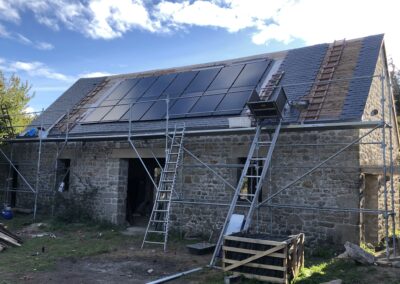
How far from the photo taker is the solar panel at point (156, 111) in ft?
36.5

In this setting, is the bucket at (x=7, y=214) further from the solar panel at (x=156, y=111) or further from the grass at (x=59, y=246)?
the solar panel at (x=156, y=111)

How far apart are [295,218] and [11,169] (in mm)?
11106

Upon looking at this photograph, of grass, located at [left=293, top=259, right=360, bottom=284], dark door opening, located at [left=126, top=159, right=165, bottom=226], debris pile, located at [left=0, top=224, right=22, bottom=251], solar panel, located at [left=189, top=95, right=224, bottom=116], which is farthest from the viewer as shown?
dark door opening, located at [left=126, top=159, right=165, bottom=226]

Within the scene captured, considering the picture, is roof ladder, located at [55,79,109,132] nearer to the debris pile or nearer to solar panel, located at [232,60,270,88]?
the debris pile

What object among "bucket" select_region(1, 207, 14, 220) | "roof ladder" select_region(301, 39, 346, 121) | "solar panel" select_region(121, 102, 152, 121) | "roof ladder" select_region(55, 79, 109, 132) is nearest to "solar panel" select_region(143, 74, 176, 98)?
"solar panel" select_region(121, 102, 152, 121)

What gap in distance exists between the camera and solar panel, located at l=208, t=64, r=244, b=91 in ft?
36.4

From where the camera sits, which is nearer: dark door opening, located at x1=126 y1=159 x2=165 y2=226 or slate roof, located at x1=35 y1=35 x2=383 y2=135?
slate roof, located at x1=35 y1=35 x2=383 y2=135

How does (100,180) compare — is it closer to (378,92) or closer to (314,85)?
(314,85)

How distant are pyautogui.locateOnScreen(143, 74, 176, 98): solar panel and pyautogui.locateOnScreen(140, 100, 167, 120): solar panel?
0.54 m

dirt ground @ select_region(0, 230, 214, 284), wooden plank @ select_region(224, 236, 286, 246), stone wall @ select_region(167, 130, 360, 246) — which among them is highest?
stone wall @ select_region(167, 130, 360, 246)

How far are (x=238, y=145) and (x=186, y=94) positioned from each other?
9.20ft

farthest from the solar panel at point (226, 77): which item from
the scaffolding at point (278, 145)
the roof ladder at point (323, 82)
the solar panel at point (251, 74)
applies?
the roof ladder at point (323, 82)

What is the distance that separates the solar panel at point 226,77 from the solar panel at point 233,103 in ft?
2.08

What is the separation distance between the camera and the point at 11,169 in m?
14.4
